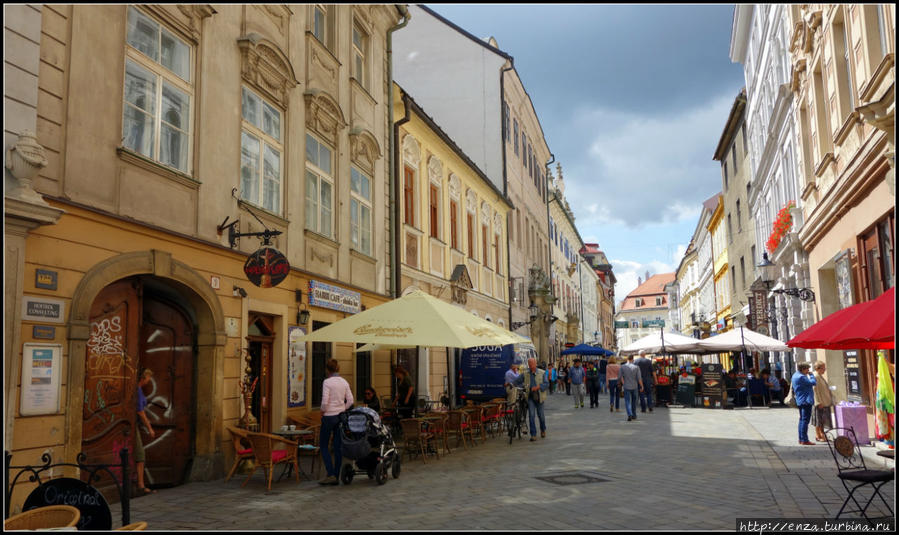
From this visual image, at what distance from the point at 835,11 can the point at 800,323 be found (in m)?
10.0

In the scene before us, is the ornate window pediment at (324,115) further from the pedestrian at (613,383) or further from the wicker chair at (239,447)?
the pedestrian at (613,383)

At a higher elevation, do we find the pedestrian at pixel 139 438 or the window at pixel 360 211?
the window at pixel 360 211

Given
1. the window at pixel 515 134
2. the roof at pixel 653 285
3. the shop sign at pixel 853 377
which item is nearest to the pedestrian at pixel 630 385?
the shop sign at pixel 853 377

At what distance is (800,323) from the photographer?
822 inches

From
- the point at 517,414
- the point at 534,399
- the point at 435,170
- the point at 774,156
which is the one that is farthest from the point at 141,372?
the point at 774,156

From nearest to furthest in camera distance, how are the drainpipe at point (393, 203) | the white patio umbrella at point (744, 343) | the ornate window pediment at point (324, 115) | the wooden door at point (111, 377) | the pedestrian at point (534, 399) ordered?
the wooden door at point (111, 377)
the ornate window pediment at point (324, 115)
the pedestrian at point (534, 399)
the drainpipe at point (393, 203)
the white patio umbrella at point (744, 343)

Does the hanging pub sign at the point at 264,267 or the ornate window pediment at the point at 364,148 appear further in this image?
the ornate window pediment at the point at 364,148

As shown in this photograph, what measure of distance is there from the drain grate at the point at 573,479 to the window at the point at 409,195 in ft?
33.5

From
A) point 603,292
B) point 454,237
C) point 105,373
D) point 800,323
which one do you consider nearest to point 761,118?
point 800,323

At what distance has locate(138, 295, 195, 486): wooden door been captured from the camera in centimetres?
990

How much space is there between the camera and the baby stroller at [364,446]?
9539mm

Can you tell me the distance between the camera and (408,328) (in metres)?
11.1

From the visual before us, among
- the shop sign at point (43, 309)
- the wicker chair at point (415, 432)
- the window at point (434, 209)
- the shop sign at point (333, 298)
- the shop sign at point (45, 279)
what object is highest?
the window at point (434, 209)

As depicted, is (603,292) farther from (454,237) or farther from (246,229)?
(246,229)
